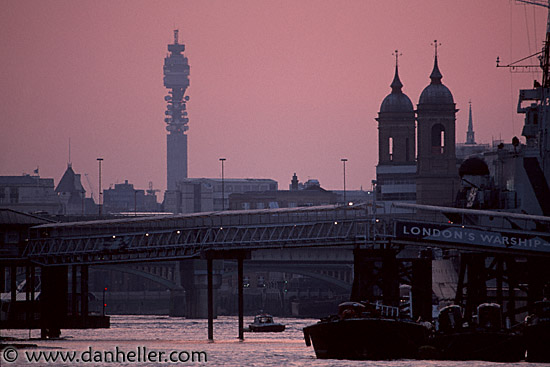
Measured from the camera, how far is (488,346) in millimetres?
96938

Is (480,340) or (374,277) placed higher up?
(374,277)

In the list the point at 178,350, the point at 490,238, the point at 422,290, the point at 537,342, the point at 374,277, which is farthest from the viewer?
the point at 178,350

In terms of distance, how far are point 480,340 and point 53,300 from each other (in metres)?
66.0

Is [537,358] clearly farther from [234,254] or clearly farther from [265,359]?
[234,254]

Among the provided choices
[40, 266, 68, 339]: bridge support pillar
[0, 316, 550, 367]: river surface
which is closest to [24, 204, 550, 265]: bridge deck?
[40, 266, 68, 339]: bridge support pillar

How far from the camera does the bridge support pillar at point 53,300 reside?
5945 inches

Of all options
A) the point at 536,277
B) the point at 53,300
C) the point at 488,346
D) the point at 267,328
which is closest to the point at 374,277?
the point at 536,277

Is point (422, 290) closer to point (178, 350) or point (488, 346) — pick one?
point (488, 346)

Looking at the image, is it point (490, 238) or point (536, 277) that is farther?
point (536, 277)

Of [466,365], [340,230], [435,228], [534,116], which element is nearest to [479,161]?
[534,116]

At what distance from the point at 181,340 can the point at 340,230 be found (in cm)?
2628

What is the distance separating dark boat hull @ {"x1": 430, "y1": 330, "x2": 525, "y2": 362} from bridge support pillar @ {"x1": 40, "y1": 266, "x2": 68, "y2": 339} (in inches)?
2462

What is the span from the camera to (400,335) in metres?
99.2

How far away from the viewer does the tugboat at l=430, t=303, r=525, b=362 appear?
96750mm
